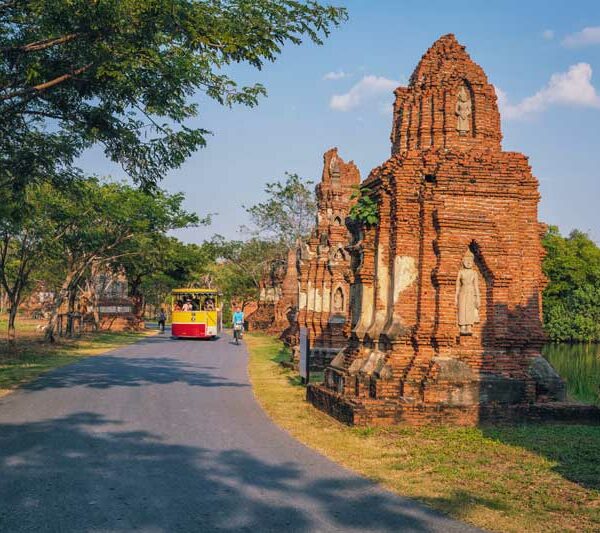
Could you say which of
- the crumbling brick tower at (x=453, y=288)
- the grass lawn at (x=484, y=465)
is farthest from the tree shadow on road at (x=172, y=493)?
the crumbling brick tower at (x=453, y=288)

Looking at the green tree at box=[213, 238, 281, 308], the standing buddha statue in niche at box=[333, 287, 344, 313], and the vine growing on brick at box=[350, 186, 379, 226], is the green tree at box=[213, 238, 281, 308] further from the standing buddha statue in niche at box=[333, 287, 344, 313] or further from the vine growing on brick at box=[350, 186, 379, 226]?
the vine growing on brick at box=[350, 186, 379, 226]

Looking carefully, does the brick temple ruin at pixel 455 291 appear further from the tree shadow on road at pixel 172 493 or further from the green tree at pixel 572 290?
the green tree at pixel 572 290

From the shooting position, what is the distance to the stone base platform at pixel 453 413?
1080 centimetres

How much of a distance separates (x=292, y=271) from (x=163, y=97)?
27712 millimetres

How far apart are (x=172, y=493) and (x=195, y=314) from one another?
33.0 m

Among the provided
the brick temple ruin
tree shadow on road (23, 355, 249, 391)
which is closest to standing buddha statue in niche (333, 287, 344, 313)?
tree shadow on road (23, 355, 249, 391)

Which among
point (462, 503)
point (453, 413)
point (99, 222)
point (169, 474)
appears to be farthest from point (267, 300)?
point (462, 503)

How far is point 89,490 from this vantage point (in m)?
6.92

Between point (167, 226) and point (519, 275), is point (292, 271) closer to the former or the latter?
point (167, 226)

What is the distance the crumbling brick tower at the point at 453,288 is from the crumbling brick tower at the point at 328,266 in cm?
1013

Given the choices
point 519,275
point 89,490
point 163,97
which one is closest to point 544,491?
point 89,490

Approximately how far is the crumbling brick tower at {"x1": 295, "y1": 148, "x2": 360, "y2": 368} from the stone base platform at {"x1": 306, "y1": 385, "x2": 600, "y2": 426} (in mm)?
10880

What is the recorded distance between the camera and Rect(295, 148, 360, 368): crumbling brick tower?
2298 centimetres

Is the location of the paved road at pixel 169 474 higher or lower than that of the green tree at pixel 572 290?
lower
